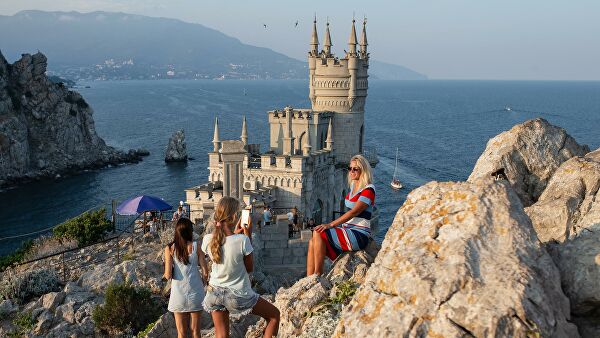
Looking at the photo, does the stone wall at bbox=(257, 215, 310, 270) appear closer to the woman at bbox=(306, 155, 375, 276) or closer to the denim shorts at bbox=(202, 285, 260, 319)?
the woman at bbox=(306, 155, 375, 276)

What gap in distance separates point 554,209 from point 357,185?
2.54 metres

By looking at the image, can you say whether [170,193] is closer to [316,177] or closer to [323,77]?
[323,77]

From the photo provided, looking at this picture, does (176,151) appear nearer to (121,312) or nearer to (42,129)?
(42,129)

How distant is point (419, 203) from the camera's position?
5.54 meters

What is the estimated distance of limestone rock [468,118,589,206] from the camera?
26.0 feet

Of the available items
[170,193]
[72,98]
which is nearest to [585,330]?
[170,193]

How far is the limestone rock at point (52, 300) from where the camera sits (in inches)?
484

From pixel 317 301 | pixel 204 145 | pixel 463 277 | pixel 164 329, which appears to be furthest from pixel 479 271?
pixel 204 145

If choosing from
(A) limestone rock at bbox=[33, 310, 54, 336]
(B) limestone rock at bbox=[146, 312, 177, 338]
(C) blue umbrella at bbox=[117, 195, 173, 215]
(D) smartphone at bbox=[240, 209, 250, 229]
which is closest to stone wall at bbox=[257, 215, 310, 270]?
(C) blue umbrella at bbox=[117, 195, 173, 215]

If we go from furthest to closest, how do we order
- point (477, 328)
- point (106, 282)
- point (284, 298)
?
point (106, 282), point (284, 298), point (477, 328)

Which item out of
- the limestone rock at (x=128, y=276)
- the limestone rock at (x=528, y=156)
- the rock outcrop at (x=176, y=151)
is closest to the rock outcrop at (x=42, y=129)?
the rock outcrop at (x=176, y=151)

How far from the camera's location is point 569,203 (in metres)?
6.37

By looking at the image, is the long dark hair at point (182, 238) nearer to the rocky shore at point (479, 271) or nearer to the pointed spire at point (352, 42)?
the rocky shore at point (479, 271)

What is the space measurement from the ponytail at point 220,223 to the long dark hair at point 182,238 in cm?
60
